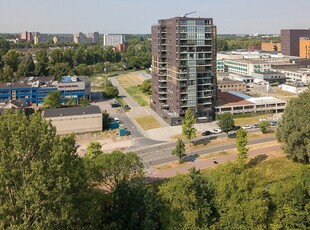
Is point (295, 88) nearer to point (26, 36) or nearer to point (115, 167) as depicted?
point (115, 167)

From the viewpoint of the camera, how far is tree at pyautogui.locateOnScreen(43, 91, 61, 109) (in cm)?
4794

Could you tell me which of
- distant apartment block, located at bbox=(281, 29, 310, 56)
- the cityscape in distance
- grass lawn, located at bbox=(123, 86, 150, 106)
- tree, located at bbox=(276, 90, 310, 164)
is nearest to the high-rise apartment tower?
the cityscape in distance

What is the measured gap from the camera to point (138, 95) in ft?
201

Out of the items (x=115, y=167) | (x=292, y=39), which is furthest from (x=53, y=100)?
(x=292, y=39)

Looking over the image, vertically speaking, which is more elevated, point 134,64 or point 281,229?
point 134,64

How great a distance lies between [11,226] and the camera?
A: 460 inches

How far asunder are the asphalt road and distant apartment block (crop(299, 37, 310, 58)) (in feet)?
207

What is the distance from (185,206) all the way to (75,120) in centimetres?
2465

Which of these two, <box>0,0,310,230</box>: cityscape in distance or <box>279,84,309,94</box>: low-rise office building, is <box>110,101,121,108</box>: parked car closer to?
<box>0,0,310,230</box>: cityscape in distance

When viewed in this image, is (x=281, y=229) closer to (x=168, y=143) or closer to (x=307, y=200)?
(x=307, y=200)

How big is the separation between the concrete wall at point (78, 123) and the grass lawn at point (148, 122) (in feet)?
17.9

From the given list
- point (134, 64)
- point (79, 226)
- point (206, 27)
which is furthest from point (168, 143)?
point (134, 64)

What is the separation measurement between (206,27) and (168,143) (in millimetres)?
14323

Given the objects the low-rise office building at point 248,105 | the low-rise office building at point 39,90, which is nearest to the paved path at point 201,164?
the low-rise office building at point 248,105
